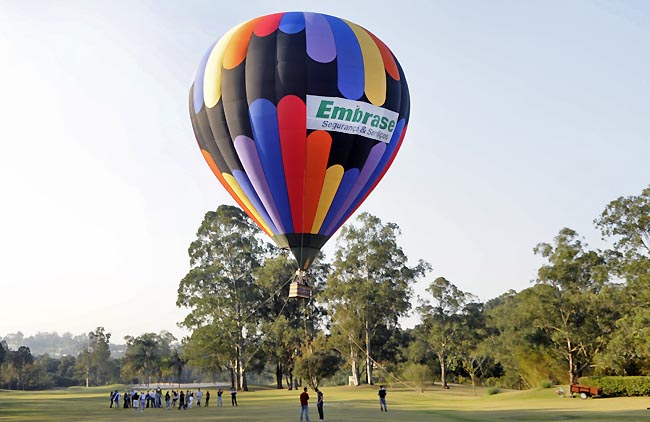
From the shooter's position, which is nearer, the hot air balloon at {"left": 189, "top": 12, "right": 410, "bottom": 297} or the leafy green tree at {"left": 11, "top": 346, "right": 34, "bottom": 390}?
the hot air balloon at {"left": 189, "top": 12, "right": 410, "bottom": 297}

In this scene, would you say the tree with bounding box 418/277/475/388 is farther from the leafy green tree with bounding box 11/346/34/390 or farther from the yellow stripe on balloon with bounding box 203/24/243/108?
the leafy green tree with bounding box 11/346/34/390

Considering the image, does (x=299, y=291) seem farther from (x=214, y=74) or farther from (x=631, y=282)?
(x=631, y=282)

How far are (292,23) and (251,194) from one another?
712 centimetres

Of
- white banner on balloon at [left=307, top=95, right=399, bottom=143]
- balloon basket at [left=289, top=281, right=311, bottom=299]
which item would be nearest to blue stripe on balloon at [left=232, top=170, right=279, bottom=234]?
balloon basket at [left=289, top=281, right=311, bottom=299]

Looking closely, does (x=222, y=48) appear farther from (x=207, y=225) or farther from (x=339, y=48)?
(x=207, y=225)

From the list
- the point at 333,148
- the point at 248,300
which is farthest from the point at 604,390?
the point at 248,300

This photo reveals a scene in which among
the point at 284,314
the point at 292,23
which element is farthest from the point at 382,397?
the point at 284,314

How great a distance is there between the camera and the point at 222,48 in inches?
1046

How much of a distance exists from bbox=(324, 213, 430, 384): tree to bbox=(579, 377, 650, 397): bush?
2437 cm

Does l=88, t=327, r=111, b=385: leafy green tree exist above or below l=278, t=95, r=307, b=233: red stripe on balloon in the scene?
below

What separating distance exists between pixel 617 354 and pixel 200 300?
1531 inches

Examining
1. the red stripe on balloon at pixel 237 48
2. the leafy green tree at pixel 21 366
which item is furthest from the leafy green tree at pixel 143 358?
the red stripe on balloon at pixel 237 48

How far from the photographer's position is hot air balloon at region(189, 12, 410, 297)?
25.3m

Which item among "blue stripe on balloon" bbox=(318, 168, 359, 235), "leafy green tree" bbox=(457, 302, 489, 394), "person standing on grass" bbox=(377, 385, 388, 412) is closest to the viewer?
"blue stripe on balloon" bbox=(318, 168, 359, 235)
